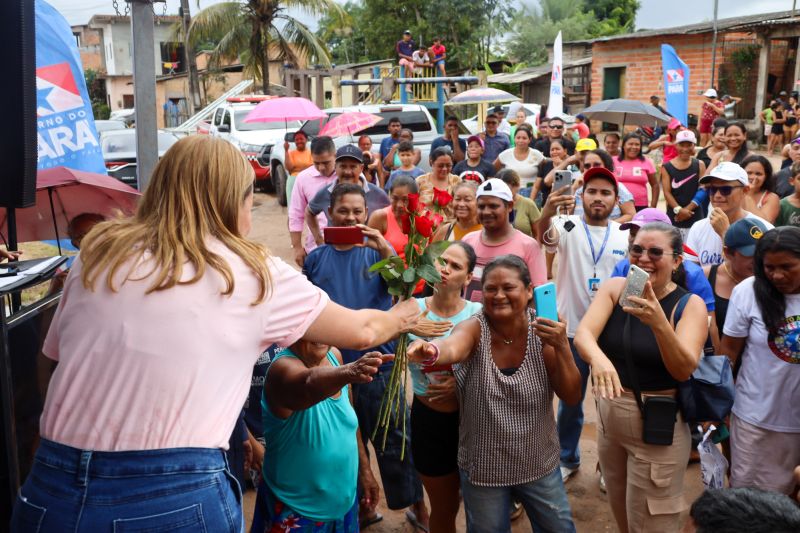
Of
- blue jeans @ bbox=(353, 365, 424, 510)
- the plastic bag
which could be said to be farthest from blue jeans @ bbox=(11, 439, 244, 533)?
the plastic bag

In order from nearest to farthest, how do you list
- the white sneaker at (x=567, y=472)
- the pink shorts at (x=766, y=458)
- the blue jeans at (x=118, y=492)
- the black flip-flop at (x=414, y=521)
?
the blue jeans at (x=118, y=492), the pink shorts at (x=766, y=458), the black flip-flop at (x=414, y=521), the white sneaker at (x=567, y=472)

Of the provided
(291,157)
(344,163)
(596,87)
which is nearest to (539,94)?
(596,87)

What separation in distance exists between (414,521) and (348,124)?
326 inches

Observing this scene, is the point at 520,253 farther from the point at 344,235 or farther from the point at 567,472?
the point at 567,472

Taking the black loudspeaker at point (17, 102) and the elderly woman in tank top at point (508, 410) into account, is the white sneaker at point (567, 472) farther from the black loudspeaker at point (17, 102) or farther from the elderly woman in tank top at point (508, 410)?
the black loudspeaker at point (17, 102)

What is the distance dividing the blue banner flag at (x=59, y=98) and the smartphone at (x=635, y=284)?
3.91 metres

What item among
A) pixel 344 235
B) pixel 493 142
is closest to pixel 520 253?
pixel 344 235

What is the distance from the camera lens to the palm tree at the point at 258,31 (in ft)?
82.9

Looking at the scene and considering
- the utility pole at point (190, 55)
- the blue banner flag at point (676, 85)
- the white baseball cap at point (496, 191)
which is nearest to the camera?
the white baseball cap at point (496, 191)

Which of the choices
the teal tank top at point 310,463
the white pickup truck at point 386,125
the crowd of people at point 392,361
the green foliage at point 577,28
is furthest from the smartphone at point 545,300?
the green foliage at point 577,28

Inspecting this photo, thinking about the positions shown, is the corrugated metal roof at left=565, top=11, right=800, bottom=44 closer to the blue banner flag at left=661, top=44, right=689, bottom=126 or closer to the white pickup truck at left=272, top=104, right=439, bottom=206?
the blue banner flag at left=661, top=44, right=689, bottom=126

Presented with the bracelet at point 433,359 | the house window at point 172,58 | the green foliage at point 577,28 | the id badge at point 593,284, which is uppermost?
the green foliage at point 577,28

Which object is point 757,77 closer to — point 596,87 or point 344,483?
point 596,87

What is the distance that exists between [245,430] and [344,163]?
3.55 m
